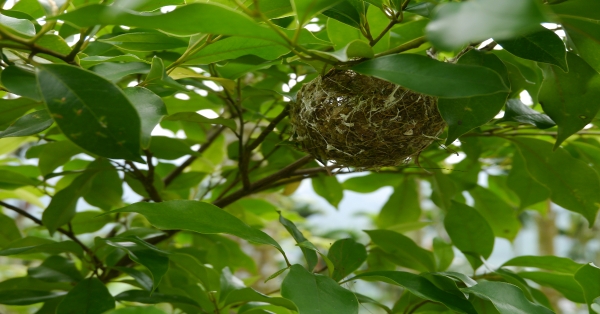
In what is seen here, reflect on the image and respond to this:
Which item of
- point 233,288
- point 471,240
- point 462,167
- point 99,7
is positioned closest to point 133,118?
point 99,7

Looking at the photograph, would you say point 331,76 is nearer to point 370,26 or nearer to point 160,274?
point 370,26

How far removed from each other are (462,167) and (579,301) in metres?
0.37

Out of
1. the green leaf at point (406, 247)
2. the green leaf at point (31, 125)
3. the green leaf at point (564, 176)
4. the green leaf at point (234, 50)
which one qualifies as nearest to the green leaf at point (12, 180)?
the green leaf at point (31, 125)

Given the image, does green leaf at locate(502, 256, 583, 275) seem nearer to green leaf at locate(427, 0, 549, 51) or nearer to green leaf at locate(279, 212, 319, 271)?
green leaf at locate(279, 212, 319, 271)

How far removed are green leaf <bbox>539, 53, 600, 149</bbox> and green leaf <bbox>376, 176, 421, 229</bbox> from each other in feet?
1.74

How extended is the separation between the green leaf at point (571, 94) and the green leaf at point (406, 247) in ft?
0.95

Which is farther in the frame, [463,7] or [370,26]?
[370,26]

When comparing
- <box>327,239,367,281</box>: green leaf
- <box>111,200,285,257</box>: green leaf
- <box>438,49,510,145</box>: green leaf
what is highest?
<box>438,49,510,145</box>: green leaf

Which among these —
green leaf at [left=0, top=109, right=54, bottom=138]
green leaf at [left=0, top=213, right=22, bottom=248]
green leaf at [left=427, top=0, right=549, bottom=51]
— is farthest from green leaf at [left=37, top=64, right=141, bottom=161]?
green leaf at [left=0, top=213, right=22, bottom=248]

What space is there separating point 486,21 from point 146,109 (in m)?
0.29

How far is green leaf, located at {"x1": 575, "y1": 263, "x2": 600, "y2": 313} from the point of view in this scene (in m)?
0.65

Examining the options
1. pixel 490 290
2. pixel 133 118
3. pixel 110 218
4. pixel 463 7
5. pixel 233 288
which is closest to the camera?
pixel 463 7

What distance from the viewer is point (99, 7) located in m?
0.40

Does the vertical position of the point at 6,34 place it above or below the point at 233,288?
above
